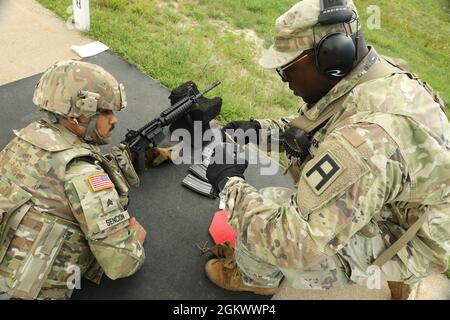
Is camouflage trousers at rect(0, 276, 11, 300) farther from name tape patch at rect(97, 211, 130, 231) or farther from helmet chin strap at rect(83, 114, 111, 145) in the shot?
helmet chin strap at rect(83, 114, 111, 145)

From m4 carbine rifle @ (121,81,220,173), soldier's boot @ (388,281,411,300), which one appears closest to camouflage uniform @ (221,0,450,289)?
soldier's boot @ (388,281,411,300)

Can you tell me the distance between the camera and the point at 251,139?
3.80 metres

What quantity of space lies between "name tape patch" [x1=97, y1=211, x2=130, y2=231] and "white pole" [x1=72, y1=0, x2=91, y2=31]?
4.00 meters

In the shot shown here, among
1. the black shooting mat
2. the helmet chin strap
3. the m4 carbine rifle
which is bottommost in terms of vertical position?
the black shooting mat

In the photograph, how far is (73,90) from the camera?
108 inches

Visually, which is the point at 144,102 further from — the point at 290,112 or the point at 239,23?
the point at 239,23

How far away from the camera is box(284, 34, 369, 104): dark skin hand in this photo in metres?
2.51

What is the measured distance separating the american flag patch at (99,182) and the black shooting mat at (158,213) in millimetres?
1033

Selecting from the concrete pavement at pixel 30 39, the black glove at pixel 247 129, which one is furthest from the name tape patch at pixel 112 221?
the concrete pavement at pixel 30 39

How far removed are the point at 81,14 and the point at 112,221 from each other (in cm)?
407

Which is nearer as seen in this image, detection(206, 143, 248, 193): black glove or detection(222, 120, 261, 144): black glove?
detection(206, 143, 248, 193): black glove

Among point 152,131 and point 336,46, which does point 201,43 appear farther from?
point 336,46

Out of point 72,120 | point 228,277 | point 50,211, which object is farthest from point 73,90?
point 228,277

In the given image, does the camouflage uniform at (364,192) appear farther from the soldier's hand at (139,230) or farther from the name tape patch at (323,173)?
the soldier's hand at (139,230)
